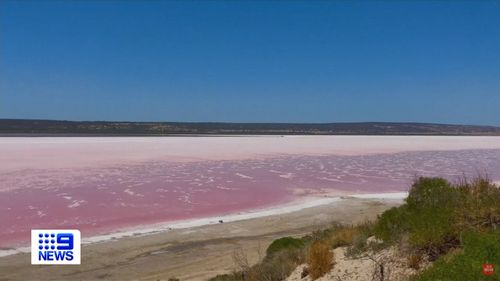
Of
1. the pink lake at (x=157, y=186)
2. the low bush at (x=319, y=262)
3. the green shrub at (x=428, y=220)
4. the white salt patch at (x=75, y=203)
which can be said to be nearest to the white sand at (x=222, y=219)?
the pink lake at (x=157, y=186)

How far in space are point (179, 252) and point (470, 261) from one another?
738cm

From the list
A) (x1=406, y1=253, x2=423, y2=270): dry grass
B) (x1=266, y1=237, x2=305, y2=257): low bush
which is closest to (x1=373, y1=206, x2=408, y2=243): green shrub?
(x1=406, y1=253, x2=423, y2=270): dry grass

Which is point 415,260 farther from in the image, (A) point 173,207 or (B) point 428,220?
(A) point 173,207

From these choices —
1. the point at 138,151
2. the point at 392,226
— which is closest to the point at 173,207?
the point at 392,226

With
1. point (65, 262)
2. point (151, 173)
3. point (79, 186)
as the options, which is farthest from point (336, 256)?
point (151, 173)

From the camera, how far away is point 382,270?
17.1ft

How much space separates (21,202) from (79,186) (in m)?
3.87

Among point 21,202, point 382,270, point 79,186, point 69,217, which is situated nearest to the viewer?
point 382,270

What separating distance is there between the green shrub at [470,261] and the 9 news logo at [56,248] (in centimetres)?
738

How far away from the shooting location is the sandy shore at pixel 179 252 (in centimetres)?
916

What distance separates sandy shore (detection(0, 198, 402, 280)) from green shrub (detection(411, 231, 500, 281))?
4487mm

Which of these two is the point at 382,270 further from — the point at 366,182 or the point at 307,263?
the point at 366,182

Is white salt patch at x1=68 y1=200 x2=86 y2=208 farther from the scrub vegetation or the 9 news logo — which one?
→ the scrub vegetation

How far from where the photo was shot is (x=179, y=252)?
35.3ft
